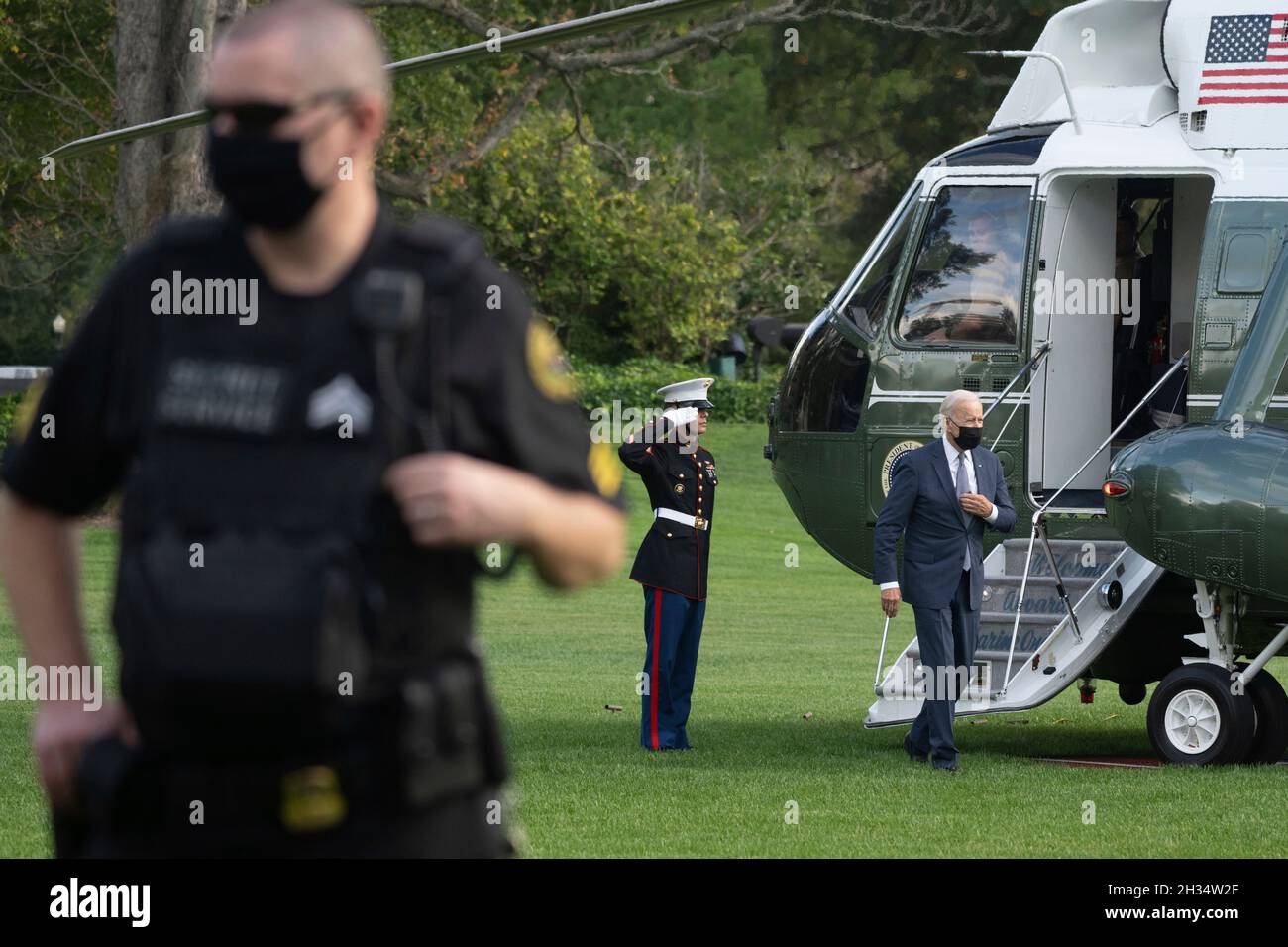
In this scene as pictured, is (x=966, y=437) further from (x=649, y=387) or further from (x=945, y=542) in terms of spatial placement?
(x=649, y=387)

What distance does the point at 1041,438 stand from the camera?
41.1ft

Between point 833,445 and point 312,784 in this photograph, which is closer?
point 312,784

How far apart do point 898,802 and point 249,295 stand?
7.32 m

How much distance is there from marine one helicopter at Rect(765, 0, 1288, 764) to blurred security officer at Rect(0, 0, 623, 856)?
8.13 m

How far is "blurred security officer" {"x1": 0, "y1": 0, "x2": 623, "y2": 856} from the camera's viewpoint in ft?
9.04

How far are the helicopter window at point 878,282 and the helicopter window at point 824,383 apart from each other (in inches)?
6.0

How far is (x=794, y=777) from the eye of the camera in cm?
1083

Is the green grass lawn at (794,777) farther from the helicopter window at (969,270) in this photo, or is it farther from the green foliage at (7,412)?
the green foliage at (7,412)

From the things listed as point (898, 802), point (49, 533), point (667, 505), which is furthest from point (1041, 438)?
point (49, 533)

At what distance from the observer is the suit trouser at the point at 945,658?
11023 mm

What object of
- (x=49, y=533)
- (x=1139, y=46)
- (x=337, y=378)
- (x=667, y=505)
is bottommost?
(x=667, y=505)

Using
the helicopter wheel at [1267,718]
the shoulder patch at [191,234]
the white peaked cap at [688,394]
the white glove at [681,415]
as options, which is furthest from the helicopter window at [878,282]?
the shoulder patch at [191,234]

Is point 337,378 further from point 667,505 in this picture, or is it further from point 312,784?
point 667,505

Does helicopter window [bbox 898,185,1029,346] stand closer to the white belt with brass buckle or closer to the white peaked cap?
the white peaked cap
